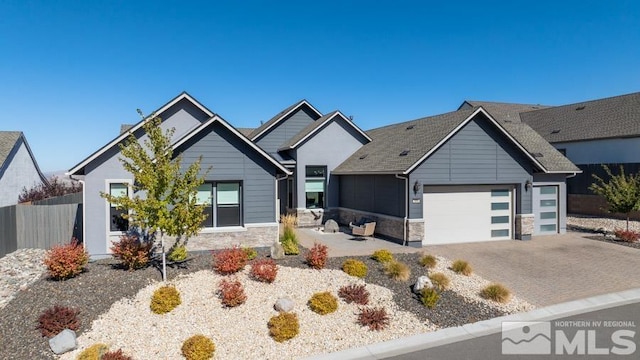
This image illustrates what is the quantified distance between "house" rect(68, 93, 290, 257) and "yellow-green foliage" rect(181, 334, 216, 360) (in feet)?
22.1

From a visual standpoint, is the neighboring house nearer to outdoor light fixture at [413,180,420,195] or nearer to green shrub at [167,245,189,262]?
green shrub at [167,245,189,262]

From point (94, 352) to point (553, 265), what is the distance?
13.7 m

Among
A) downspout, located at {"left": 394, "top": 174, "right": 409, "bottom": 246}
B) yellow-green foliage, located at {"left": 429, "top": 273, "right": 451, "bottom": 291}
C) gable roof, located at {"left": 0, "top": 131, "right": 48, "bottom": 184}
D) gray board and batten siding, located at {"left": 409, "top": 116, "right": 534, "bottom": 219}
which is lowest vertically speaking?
yellow-green foliage, located at {"left": 429, "top": 273, "right": 451, "bottom": 291}

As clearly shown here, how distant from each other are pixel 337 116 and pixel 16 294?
1698 centimetres

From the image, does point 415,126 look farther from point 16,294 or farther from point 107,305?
point 16,294

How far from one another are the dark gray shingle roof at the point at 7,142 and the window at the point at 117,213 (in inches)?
595

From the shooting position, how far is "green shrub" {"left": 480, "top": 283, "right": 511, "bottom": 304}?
31.0ft

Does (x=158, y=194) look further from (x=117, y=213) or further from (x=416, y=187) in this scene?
(x=416, y=187)

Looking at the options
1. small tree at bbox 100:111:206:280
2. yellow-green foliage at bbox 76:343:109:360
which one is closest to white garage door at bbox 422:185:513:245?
→ small tree at bbox 100:111:206:280


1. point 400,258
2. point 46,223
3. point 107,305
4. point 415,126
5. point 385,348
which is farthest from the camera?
point 415,126

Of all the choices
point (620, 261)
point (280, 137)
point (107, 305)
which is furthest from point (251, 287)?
point (280, 137)

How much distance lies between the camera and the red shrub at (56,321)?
7.71 meters

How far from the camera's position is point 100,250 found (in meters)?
13.5

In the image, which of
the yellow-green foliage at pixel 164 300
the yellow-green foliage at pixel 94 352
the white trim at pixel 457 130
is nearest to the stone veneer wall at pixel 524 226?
the white trim at pixel 457 130
